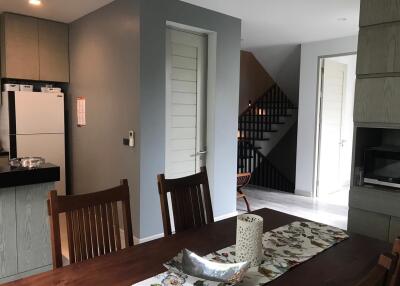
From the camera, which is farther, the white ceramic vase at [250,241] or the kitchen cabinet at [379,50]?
the kitchen cabinet at [379,50]

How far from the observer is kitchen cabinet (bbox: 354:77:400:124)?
2365 mm

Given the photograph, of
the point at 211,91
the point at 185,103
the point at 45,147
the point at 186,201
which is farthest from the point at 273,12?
the point at 45,147

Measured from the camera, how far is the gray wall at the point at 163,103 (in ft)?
10.6

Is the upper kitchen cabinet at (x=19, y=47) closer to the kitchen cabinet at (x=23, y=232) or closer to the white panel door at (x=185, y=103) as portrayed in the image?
the white panel door at (x=185, y=103)

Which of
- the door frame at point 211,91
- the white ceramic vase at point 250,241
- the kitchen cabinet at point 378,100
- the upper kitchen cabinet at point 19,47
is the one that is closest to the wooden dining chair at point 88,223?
the white ceramic vase at point 250,241

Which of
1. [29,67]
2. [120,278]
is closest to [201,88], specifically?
[29,67]

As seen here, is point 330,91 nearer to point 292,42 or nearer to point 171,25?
point 292,42

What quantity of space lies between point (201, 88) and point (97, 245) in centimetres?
272

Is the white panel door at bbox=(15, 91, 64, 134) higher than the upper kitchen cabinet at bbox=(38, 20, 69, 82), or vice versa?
the upper kitchen cabinet at bbox=(38, 20, 69, 82)

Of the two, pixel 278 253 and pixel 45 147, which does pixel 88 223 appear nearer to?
pixel 278 253

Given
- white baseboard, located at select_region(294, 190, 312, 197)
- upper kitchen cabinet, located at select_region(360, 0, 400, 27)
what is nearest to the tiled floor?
white baseboard, located at select_region(294, 190, 312, 197)

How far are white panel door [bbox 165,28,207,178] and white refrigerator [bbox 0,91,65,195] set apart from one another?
1595 mm

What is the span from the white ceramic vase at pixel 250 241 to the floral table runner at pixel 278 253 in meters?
0.04

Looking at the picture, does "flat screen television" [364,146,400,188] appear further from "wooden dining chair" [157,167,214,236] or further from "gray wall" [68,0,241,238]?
"gray wall" [68,0,241,238]
